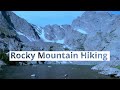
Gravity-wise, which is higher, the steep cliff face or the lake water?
the steep cliff face

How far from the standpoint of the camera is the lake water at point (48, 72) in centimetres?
588

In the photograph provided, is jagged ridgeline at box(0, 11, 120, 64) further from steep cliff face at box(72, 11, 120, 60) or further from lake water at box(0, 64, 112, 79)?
lake water at box(0, 64, 112, 79)

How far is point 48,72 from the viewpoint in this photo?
5.97m

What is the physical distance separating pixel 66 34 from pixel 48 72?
A: 789 millimetres

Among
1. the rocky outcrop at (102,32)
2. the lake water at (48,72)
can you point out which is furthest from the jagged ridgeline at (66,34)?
the lake water at (48,72)

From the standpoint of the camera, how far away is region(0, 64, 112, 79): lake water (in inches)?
231

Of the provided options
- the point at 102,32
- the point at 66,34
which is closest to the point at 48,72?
the point at 66,34

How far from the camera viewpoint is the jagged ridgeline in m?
5.96

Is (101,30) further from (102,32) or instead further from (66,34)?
(66,34)

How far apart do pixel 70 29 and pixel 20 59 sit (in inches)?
40.2

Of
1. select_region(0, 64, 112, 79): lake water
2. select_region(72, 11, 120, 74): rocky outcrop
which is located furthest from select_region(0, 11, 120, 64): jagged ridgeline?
select_region(0, 64, 112, 79): lake water

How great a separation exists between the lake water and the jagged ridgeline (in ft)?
0.97
